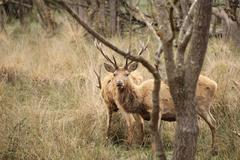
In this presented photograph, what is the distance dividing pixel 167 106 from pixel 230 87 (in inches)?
56.1

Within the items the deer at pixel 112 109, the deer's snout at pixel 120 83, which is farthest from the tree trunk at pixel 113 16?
the deer's snout at pixel 120 83

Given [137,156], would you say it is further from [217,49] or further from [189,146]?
[217,49]

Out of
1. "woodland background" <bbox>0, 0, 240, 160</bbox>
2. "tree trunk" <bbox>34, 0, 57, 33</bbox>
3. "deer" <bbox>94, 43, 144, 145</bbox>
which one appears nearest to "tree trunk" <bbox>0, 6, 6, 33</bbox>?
"woodland background" <bbox>0, 0, 240, 160</bbox>

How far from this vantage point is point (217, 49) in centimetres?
973

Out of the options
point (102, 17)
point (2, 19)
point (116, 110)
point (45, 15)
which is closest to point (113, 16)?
point (102, 17)

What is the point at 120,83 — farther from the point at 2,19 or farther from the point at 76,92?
the point at 2,19

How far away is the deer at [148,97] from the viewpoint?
19.6 ft

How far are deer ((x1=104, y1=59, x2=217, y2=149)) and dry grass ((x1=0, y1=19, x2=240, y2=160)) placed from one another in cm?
32

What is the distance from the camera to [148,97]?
6.13m

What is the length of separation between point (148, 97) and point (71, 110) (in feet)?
4.43

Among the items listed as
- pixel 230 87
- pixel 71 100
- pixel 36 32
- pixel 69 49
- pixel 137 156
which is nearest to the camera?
pixel 137 156

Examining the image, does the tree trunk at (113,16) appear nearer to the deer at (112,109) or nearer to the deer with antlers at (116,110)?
the deer at (112,109)

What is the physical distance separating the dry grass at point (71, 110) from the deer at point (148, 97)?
0.32 m

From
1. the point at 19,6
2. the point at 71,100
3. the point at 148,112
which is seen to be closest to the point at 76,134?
the point at 148,112
